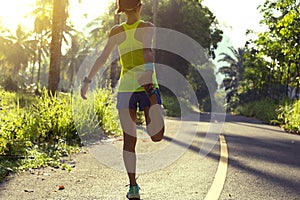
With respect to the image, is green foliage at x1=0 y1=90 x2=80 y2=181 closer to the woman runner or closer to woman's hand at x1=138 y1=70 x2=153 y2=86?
the woman runner

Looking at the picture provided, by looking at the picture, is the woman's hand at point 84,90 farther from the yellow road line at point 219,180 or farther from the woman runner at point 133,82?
the yellow road line at point 219,180

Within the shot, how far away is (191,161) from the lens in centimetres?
725

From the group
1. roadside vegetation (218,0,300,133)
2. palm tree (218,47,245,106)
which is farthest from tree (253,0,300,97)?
palm tree (218,47,245,106)

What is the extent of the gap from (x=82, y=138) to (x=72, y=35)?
2230 inches

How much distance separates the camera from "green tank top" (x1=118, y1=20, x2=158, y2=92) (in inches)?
160

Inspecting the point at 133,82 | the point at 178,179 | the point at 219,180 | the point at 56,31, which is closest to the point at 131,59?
the point at 133,82

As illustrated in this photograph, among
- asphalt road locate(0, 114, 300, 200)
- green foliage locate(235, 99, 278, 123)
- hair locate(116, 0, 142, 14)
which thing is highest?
hair locate(116, 0, 142, 14)

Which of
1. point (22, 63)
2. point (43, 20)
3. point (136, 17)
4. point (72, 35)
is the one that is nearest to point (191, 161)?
point (136, 17)

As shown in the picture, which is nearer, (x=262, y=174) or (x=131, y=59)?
(x=131, y=59)

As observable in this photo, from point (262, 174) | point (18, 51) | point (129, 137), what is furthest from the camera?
point (18, 51)

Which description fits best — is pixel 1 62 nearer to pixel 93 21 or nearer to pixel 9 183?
pixel 93 21

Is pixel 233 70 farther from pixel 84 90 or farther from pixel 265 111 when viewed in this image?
pixel 84 90

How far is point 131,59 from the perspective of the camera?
13.4 ft

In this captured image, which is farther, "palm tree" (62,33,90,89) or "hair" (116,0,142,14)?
"palm tree" (62,33,90,89)
